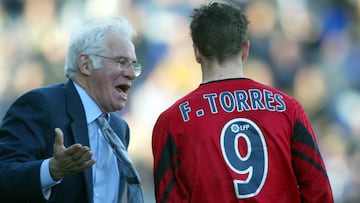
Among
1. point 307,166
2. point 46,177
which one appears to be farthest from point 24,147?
point 307,166

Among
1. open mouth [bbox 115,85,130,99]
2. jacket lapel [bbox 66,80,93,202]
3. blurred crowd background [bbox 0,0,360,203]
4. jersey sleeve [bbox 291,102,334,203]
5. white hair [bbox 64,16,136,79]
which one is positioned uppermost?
blurred crowd background [bbox 0,0,360,203]

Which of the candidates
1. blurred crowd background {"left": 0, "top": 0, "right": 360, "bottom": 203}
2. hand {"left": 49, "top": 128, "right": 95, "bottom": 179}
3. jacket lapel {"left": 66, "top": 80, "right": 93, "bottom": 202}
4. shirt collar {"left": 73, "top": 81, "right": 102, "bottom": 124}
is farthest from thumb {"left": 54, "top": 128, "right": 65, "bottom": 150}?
blurred crowd background {"left": 0, "top": 0, "right": 360, "bottom": 203}

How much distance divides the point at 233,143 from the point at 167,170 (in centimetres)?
27

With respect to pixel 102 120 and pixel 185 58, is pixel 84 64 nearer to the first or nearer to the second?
pixel 102 120

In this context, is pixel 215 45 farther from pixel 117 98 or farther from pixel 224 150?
pixel 117 98

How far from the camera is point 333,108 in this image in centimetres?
912

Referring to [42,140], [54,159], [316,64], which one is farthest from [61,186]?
[316,64]

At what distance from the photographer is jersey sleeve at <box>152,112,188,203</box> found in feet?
9.47

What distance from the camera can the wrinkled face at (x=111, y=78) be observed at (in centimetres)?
367

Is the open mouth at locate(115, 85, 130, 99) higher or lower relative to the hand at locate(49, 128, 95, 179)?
higher

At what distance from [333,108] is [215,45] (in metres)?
6.41

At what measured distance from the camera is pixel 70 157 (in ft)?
9.27

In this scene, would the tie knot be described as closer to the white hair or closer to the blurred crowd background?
the white hair

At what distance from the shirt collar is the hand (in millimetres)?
645
